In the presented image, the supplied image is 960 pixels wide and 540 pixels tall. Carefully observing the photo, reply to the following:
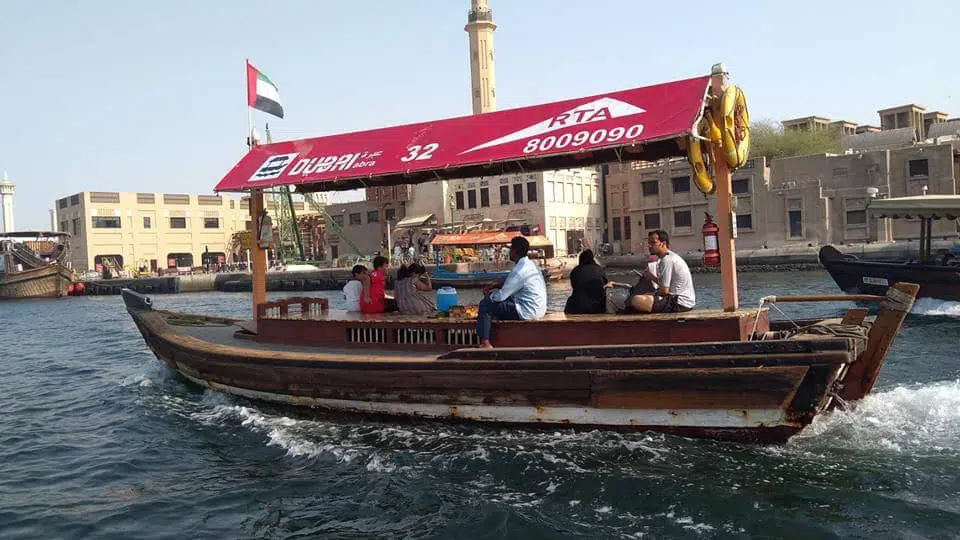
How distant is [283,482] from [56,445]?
3.87 metres

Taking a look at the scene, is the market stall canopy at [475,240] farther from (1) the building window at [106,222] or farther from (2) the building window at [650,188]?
(1) the building window at [106,222]

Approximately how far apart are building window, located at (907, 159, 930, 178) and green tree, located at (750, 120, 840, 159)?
1052 centimetres

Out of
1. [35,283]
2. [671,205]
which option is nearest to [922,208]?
[671,205]

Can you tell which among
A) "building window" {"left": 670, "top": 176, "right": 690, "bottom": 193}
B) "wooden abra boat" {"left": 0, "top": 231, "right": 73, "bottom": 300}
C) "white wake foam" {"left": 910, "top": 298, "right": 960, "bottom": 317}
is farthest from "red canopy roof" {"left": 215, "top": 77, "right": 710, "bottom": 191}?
"wooden abra boat" {"left": 0, "top": 231, "right": 73, "bottom": 300}

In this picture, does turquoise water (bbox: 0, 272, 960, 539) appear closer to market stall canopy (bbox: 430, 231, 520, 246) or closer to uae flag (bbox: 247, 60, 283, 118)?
uae flag (bbox: 247, 60, 283, 118)

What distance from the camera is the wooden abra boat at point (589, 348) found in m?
6.70

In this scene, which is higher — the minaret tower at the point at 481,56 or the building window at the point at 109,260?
the minaret tower at the point at 481,56

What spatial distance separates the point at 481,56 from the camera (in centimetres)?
6341

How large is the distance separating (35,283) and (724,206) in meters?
54.9

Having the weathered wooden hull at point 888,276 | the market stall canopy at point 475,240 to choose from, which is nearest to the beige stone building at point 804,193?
the market stall canopy at point 475,240

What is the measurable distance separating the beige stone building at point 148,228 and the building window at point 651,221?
113 feet

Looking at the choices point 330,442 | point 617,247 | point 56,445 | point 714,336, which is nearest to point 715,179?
point 714,336

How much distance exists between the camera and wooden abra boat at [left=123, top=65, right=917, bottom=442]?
6.70 metres

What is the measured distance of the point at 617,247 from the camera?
5394cm
